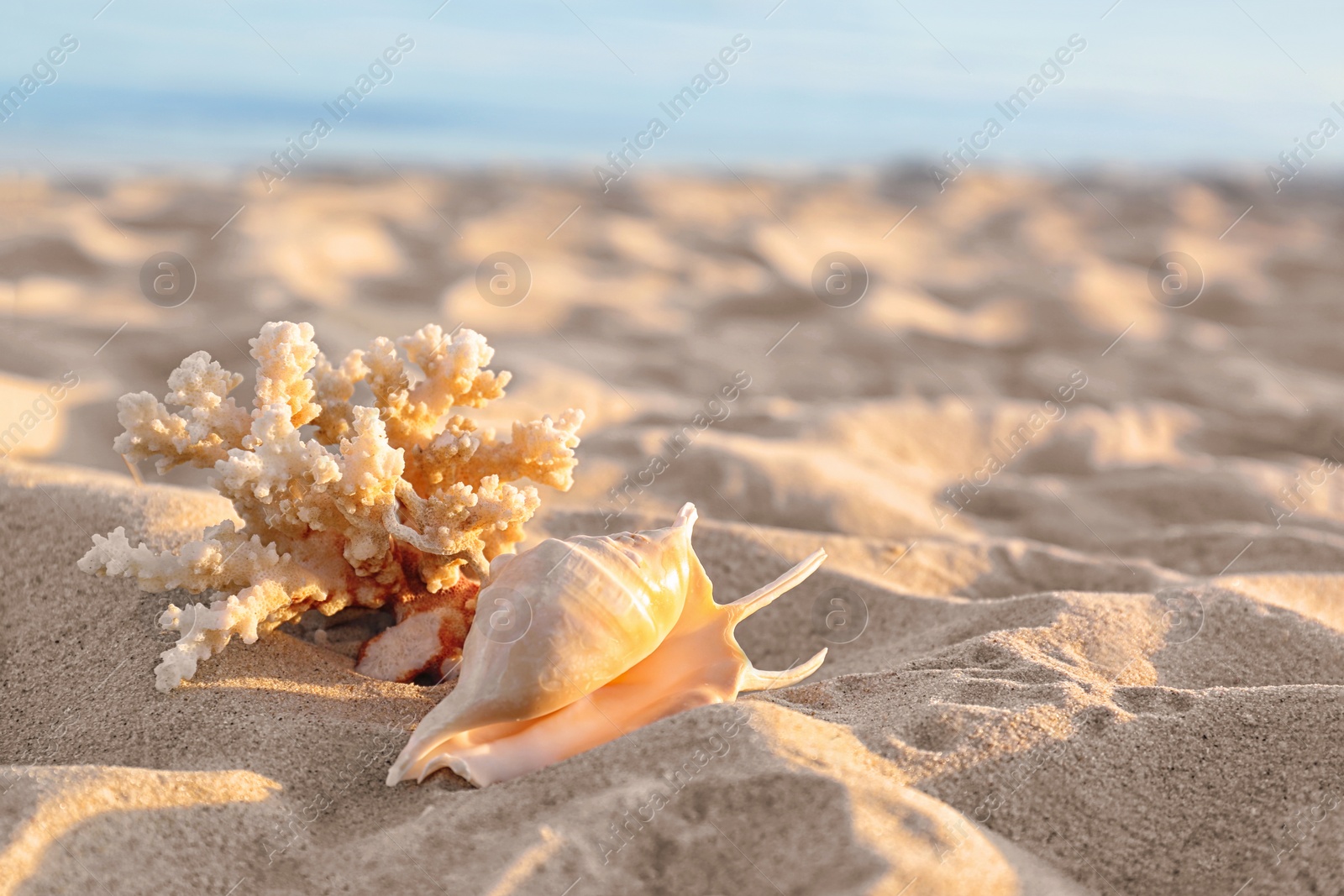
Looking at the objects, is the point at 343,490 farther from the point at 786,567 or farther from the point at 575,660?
the point at 786,567

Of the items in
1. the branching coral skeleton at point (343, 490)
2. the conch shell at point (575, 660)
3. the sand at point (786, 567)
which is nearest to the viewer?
the sand at point (786, 567)

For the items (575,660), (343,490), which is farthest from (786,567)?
(343,490)

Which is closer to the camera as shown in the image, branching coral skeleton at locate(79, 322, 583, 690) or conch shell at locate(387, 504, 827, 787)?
conch shell at locate(387, 504, 827, 787)

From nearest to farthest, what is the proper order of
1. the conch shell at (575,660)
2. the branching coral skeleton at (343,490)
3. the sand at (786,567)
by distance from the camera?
the sand at (786,567) < the conch shell at (575,660) < the branching coral skeleton at (343,490)

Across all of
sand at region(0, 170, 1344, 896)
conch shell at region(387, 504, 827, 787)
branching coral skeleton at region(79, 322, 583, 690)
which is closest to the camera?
sand at region(0, 170, 1344, 896)

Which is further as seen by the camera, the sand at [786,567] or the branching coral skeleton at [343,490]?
the branching coral skeleton at [343,490]
